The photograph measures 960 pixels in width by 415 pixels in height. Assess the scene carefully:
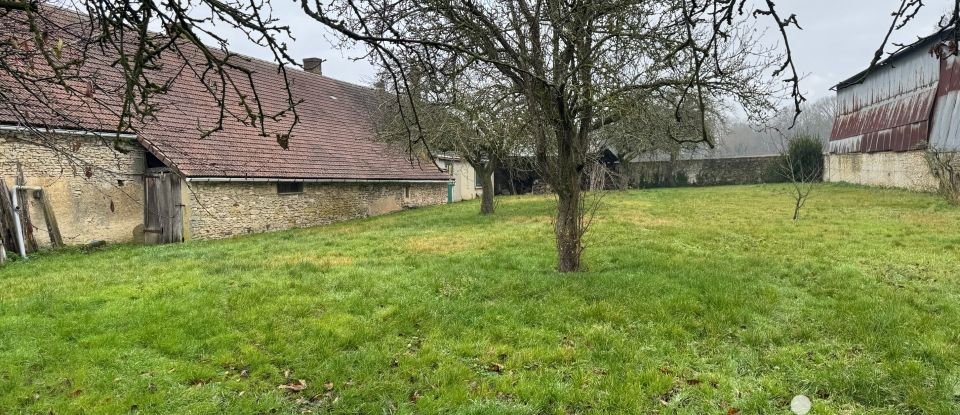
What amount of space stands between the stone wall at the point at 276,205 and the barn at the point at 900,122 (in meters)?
17.4

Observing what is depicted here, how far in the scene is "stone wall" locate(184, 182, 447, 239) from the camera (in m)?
14.5

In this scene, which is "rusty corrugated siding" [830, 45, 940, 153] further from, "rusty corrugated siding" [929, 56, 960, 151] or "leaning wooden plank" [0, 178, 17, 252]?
"leaning wooden plank" [0, 178, 17, 252]

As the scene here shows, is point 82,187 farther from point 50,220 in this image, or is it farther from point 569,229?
point 569,229

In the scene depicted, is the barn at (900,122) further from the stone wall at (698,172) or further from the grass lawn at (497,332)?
the grass lawn at (497,332)

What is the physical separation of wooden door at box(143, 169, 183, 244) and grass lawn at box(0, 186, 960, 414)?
14.8ft

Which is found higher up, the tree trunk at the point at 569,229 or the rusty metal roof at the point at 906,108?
the rusty metal roof at the point at 906,108

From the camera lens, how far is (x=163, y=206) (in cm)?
1424

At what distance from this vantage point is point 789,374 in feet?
14.2

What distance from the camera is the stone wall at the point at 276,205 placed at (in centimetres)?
1445

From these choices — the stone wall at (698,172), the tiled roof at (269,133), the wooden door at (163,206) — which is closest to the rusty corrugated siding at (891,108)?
the stone wall at (698,172)

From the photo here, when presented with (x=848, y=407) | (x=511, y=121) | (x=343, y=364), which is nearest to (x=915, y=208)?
(x=511, y=121)

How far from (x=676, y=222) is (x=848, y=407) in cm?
1060

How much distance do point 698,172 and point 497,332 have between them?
1332 inches

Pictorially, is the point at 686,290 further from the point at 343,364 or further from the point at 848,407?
the point at 343,364
